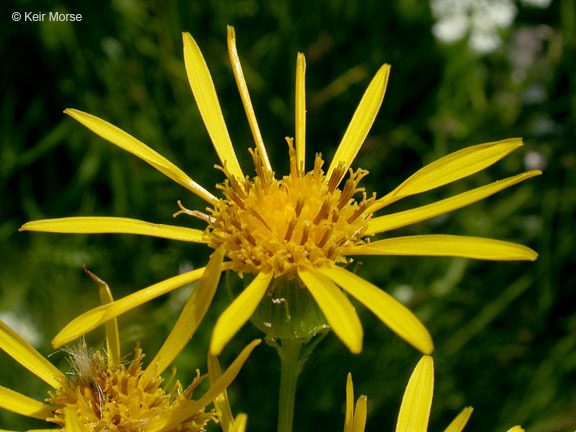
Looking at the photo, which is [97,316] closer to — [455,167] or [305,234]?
[305,234]

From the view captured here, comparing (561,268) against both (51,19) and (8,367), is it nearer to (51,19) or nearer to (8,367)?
(8,367)

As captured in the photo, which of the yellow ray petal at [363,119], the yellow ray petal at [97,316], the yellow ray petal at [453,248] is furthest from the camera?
the yellow ray petal at [363,119]

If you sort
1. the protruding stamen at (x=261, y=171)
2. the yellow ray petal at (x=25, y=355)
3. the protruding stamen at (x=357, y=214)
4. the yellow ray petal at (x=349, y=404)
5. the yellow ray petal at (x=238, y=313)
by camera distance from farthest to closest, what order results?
the protruding stamen at (x=261, y=171) → the protruding stamen at (x=357, y=214) → the yellow ray petal at (x=25, y=355) → the yellow ray petal at (x=349, y=404) → the yellow ray petal at (x=238, y=313)

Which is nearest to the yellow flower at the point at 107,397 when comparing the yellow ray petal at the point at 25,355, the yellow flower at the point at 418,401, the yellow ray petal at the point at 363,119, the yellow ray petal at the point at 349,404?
the yellow ray petal at the point at 25,355

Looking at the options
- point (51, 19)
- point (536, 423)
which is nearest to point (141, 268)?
point (51, 19)

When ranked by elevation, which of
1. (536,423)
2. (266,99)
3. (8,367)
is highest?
(266,99)

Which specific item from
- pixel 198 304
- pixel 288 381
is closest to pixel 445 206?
pixel 288 381

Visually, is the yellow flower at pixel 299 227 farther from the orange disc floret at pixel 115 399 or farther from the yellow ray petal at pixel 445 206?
the orange disc floret at pixel 115 399
